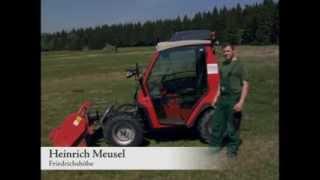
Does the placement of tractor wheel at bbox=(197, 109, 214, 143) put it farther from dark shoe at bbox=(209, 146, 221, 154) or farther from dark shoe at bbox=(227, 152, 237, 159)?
dark shoe at bbox=(227, 152, 237, 159)

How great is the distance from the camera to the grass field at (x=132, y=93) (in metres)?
9.73

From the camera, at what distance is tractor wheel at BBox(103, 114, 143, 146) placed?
10.1 meters

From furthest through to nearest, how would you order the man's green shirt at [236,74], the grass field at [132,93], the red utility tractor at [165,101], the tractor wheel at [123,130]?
the tractor wheel at [123,130] → the red utility tractor at [165,101] → the man's green shirt at [236,74] → the grass field at [132,93]

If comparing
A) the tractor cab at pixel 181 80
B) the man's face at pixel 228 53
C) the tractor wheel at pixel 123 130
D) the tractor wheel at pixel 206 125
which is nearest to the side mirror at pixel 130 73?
the tractor cab at pixel 181 80

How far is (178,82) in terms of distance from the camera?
32.8 feet

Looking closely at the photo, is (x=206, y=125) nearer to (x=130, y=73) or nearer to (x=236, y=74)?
(x=236, y=74)

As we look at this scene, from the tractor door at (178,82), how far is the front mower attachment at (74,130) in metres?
0.82

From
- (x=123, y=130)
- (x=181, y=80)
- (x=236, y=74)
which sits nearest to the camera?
(x=236, y=74)

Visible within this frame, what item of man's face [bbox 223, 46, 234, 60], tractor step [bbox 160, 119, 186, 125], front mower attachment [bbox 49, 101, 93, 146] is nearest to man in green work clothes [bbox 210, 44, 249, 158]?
man's face [bbox 223, 46, 234, 60]

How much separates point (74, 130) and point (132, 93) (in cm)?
80

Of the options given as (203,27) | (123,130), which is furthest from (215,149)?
(203,27)

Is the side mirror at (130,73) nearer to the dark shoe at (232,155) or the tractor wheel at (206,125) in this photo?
the tractor wheel at (206,125)
